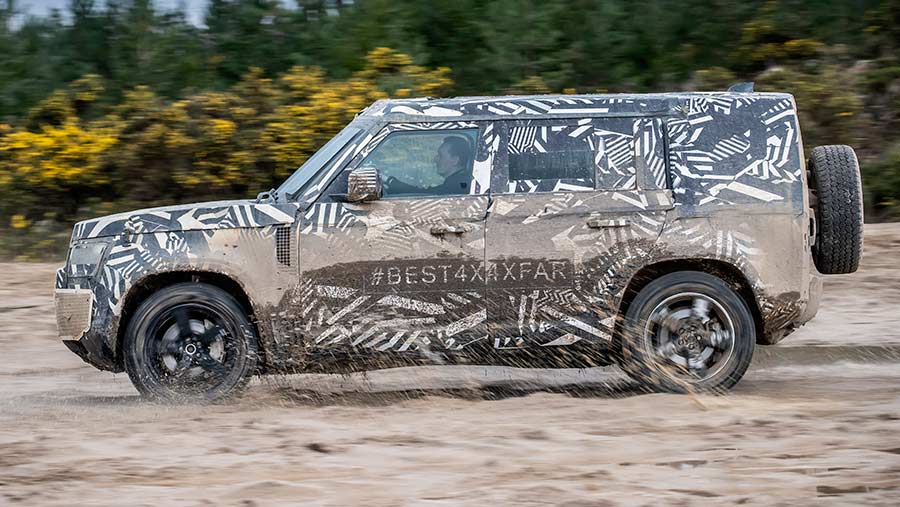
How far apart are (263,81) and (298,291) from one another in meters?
7.62

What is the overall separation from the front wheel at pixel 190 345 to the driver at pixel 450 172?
1.21 meters

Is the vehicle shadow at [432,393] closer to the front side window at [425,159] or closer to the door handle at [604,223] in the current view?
the door handle at [604,223]

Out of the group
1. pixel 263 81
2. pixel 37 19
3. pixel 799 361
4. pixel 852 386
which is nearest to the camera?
pixel 852 386

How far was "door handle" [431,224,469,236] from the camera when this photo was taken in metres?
7.27

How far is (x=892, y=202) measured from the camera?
13117 millimetres

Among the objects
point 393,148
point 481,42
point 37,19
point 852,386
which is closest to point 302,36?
point 481,42

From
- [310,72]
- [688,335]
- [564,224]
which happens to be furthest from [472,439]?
[310,72]

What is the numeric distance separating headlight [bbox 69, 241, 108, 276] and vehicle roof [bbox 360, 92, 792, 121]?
1795 mm

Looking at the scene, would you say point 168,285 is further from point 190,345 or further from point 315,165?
point 315,165

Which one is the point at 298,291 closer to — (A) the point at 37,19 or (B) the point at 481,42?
(B) the point at 481,42

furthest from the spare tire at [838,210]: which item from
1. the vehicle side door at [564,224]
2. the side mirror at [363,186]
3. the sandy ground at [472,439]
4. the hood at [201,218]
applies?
the hood at [201,218]

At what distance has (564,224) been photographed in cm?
733

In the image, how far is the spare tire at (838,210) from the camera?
747cm

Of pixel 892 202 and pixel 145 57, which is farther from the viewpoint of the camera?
pixel 145 57
